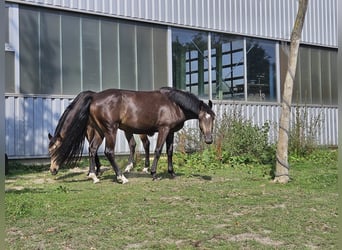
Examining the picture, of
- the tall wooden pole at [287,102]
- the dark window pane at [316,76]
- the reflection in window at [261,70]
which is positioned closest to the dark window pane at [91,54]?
the reflection in window at [261,70]

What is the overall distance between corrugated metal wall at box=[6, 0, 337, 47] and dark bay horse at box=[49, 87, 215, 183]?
461 centimetres

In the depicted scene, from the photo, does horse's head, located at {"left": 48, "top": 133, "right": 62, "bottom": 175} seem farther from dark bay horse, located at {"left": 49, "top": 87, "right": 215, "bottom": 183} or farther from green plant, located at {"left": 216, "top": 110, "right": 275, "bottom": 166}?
green plant, located at {"left": 216, "top": 110, "right": 275, "bottom": 166}

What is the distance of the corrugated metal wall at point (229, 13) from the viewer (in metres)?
12.4

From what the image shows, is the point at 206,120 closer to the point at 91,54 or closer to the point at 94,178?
the point at 94,178

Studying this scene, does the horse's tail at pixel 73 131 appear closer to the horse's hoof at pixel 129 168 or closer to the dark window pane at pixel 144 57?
the horse's hoof at pixel 129 168

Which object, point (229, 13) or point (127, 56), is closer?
point (127, 56)

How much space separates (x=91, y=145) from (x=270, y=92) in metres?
9.28

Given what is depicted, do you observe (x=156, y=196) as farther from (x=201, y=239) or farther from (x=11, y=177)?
(x=11, y=177)

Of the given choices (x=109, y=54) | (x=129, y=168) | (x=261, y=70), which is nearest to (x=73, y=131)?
(x=129, y=168)

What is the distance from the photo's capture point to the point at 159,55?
13.4 m

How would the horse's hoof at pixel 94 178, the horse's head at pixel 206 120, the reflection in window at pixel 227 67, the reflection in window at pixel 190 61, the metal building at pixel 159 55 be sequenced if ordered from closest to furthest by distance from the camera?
the horse's hoof at pixel 94 178
the horse's head at pixel 206 120
the metal building at pixel 159 55
the reflection in window at pixel 190 61
the reflection in window at pixel 227 67

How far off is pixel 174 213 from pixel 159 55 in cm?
887

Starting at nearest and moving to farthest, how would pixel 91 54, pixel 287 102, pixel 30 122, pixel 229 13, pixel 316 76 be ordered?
pixel 287 102 → pixel 30 122 → pixel 91 54 → pixel 229 13 → pixel 316 76

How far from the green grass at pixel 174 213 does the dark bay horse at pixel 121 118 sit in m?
0.59
